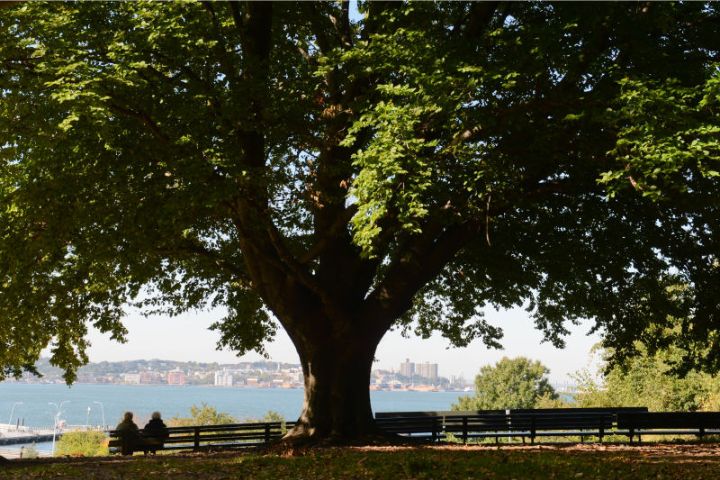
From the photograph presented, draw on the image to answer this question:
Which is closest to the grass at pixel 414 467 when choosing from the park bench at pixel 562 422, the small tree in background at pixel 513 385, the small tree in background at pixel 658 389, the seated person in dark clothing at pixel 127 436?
the seated person in dark clothing at pixel 127 436

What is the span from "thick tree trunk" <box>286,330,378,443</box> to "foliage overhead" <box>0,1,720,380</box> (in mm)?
354

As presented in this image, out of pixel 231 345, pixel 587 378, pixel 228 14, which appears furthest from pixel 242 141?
pixel 587 378

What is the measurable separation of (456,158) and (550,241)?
5.93 m

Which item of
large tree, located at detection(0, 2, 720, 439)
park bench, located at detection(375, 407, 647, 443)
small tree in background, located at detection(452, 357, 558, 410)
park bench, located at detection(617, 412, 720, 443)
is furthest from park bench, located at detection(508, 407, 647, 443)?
small tree in background, located at detection(452, 357, 558, 410)

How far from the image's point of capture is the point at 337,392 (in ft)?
53.8

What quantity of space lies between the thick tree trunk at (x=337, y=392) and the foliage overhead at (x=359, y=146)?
1.16ft

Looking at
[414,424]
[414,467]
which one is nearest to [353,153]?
[414,467]

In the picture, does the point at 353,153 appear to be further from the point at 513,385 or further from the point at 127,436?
the point at 513,385

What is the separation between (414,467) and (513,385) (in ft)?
413

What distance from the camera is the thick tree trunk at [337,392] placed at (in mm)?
16266

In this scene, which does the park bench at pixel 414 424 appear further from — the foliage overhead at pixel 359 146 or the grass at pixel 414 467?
the grass at pixel 414 467

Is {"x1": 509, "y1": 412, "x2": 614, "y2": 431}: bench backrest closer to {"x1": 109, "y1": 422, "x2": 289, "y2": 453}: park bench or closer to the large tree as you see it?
the large tree

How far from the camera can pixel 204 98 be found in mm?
13852

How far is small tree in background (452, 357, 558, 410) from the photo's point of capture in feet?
417
